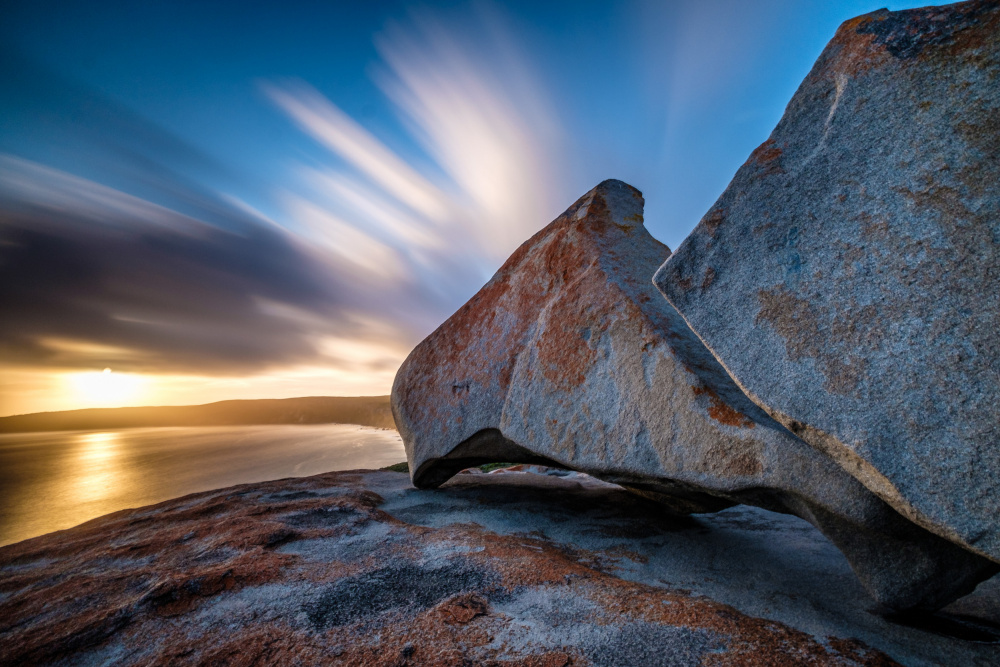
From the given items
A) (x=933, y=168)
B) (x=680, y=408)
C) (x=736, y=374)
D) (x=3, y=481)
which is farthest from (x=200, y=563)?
(x=3, y=481)

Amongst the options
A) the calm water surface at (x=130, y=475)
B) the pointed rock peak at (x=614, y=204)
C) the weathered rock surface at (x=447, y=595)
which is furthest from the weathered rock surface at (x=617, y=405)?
the calm water surface at (x=130, y=475)

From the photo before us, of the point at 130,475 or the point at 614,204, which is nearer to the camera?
the point at 614,204

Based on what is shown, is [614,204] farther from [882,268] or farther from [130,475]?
[130,475]

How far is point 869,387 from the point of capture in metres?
1.67

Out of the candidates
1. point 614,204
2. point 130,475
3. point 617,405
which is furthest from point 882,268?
point 130,475

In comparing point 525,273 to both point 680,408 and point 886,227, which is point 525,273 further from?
point 886,227

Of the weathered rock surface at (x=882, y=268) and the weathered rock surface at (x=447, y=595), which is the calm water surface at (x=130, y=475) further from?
the weathered rock surface at (x=882, y=268)

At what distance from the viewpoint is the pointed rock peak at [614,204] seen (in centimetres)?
421

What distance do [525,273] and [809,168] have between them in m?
2.60

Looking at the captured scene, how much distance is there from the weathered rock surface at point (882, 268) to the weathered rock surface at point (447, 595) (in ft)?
2.72

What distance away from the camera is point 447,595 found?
6.95 ft

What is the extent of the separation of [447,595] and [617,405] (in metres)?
1.59

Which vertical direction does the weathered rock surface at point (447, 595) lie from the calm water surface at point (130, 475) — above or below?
above

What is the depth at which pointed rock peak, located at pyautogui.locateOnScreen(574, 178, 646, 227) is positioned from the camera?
13.8 feet
